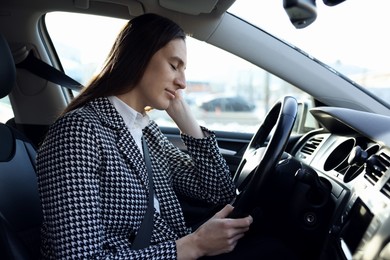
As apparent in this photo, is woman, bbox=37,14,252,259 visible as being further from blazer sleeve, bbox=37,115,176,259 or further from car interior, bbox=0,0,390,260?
car interior, bbox=0,0,390,260

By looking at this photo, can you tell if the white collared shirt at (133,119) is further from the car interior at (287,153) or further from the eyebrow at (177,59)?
the car interior at (287,153)

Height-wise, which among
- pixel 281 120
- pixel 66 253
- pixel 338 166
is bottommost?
pixel 66 253

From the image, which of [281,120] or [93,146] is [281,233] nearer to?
[281,120]

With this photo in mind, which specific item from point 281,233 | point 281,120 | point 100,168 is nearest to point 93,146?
point 100,168

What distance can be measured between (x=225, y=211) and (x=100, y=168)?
40 centimetres

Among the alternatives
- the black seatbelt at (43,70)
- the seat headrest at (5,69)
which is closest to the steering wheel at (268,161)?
the seat headrest at (5,69)

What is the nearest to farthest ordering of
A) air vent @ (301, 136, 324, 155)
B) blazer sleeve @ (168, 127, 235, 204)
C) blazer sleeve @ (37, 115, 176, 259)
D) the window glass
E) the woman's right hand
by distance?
blazer sleeve @ (37, 115, 176, 259) < the woman's right hand < blazer sleeve @ (168, 127, 235, 204) < air vent @ (301, 136, 324, 155) < the window glass

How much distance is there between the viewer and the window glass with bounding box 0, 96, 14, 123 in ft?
8.74

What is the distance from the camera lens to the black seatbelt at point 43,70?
2456mm

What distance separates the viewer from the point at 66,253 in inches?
43.3

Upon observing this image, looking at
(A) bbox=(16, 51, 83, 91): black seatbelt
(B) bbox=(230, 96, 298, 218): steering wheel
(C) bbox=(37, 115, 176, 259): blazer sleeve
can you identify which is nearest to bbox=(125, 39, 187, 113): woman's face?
(C) bbox=(37, 115, 176, 259): blazer sleeve

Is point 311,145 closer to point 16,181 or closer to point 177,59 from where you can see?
point 177,59

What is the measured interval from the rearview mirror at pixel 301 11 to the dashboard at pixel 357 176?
541 mm

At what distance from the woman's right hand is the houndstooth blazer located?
0.04 m
